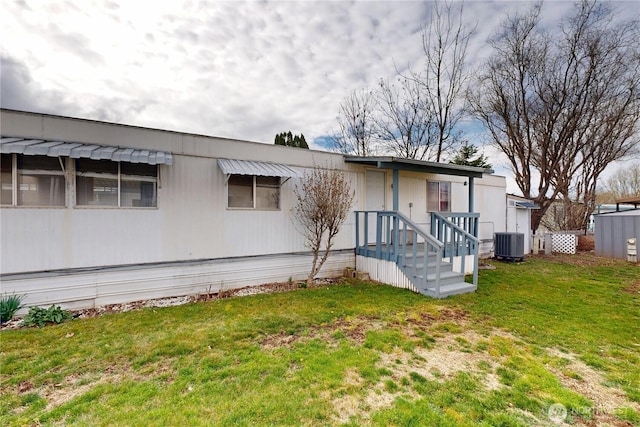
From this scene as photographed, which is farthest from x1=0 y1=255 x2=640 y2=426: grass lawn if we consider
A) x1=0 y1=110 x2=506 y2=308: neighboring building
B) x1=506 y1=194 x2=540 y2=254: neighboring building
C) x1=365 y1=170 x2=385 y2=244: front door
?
x1=506 y1=194 x2=540 y2=254: neighboring building

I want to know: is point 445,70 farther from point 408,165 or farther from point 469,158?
point 408,165

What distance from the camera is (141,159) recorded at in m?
4.86

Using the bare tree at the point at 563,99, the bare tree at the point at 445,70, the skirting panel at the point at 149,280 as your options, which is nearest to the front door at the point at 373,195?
the skirting panel at the point at 149,280

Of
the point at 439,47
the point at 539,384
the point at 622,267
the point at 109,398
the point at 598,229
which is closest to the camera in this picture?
the point at 109,398

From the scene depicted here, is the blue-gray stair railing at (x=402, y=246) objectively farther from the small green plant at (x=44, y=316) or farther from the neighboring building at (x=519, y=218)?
the small green plant at (x=44, y=316)

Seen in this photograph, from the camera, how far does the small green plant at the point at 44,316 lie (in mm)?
4453

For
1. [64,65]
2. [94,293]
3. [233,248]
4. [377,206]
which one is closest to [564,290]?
[377,206]

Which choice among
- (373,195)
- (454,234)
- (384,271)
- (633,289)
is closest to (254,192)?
(373,195)

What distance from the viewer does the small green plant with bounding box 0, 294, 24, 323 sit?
4439 millimetres

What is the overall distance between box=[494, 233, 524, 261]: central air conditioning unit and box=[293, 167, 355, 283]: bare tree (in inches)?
263

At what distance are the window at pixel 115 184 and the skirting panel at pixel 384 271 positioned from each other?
5.03 meters

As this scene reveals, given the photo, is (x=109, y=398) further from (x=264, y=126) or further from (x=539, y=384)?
(x=264, y=126)

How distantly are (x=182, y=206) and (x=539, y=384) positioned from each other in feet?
19.6

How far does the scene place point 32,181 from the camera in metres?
4.68
